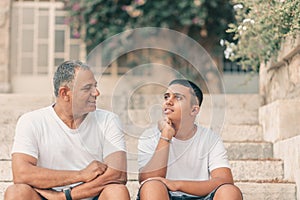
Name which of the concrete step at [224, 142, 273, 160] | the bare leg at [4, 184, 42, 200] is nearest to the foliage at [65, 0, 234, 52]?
the concrete step at [224, 142, 273, 160]

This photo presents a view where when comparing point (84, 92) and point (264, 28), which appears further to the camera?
point (264, 28)

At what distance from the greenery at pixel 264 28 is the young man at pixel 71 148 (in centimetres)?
144

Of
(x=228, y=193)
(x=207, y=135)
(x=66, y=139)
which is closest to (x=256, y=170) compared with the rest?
(x=207, y=135)

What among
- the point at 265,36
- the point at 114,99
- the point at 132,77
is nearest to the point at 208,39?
the point at 132,77

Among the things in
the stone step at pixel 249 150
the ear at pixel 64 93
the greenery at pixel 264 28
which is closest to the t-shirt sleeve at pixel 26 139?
the ear at pixel 64 93

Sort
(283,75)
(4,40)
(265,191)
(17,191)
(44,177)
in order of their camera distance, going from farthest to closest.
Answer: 1. (4,40)
2. (283,75)
3. (265,191)
4. (44,177)
5. (17,191)

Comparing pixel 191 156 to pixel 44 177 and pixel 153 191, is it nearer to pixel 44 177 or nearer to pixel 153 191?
pixel 153 191

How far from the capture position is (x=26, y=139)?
383 cm

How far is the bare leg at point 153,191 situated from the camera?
3637mm

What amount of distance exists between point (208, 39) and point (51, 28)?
6.59 feet

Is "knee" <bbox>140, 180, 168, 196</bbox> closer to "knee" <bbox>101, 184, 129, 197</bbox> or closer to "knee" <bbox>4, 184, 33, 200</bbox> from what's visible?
"knee" <bbox>101, 184, 129, 197</bbox>

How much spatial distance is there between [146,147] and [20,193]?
75 centimetres

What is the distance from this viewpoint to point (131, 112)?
619 centimetres

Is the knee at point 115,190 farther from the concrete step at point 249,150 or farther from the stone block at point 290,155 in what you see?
the concrete step at point 249,150
